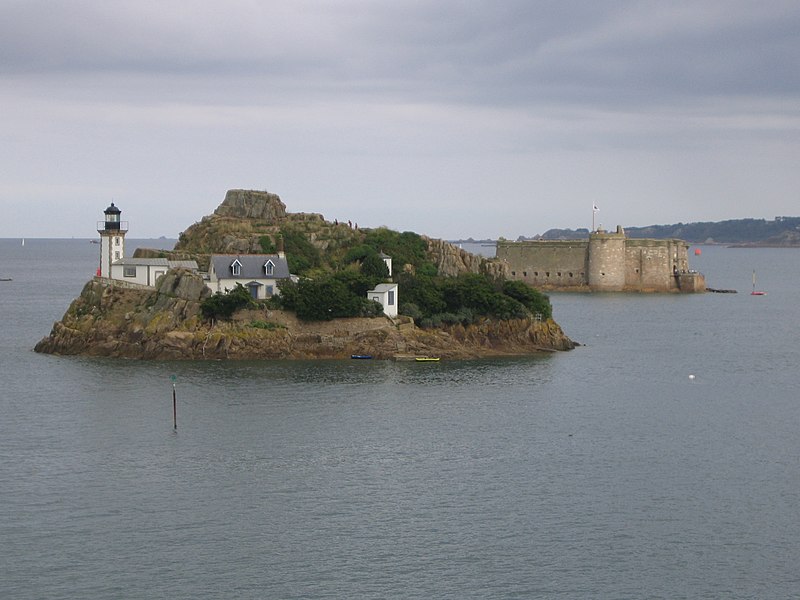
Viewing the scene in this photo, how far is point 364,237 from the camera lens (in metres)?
87.1

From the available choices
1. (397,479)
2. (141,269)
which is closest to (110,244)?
(141,269)

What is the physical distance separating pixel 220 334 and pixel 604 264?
2709 inches

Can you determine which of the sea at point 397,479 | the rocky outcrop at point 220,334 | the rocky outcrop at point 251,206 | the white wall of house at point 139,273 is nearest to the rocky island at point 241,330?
the rocky outcrop at point 220,334

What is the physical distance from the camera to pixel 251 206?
90.0 meters

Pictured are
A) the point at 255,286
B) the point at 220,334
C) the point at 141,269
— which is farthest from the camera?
the point at 141,269

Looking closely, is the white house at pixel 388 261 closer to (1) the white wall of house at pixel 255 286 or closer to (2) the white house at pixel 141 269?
(1) the white wall of house at pixel 255 286

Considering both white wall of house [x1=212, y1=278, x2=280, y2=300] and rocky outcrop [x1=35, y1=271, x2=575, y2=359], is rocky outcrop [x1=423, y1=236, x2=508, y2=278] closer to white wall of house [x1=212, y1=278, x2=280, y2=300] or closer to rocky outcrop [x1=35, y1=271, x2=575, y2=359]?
rocky outcrop [x1=35, y1=271, x2=575, y2=359]

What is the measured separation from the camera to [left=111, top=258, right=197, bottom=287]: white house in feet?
246

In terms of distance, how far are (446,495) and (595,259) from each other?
9225 centimetres

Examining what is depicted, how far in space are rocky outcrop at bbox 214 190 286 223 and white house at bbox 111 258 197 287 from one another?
14.2 metres

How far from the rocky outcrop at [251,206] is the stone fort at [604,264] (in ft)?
142

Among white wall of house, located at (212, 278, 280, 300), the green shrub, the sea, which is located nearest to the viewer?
the sea

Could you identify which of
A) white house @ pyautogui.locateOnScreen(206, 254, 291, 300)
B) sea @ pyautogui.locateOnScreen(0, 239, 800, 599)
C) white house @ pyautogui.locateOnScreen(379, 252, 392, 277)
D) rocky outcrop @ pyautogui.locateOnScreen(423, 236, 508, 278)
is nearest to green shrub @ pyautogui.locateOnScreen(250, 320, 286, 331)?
white house @ pyautogui.locateOnScreen(206, 254, 291, 300)

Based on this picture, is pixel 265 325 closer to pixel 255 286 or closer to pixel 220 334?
pixel 220 334
